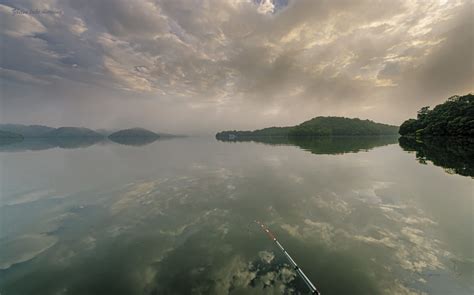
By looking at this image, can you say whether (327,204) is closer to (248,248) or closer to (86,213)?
Result: (248,248)

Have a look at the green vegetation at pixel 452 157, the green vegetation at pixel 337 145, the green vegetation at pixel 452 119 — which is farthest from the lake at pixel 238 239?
the green vegetation at pixel 452 119

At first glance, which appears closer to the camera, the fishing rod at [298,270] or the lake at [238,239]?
the fishing rod at [298,270]

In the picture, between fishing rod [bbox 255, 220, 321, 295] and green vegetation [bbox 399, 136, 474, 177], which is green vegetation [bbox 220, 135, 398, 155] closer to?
green vegetation [bbox 399, 136, 474, 177]

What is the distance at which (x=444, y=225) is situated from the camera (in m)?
9.85

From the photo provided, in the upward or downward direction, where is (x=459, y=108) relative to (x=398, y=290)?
upward

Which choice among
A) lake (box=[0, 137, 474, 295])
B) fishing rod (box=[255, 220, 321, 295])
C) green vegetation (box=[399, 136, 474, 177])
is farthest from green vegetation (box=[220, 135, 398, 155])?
fishing rod (box=[255, 220, 321, 295])

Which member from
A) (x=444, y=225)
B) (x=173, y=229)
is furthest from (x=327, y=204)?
(x=173, y=229)

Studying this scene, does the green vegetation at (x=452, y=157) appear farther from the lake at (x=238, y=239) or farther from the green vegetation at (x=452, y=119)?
the green vegetation at (x=452, y=119)

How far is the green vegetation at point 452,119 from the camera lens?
6469cm

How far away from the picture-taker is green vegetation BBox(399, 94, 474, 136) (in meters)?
64.7

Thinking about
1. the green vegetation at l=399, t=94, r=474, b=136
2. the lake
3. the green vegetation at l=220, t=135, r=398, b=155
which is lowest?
the lake

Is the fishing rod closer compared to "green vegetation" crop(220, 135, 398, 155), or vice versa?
the fishing rod

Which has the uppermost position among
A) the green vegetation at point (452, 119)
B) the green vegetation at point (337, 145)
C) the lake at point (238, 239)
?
the green vegetation at point (452, 119)

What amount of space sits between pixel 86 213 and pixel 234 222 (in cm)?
992
